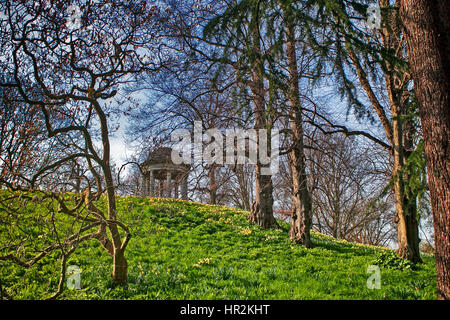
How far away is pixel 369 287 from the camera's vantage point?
17.6ft

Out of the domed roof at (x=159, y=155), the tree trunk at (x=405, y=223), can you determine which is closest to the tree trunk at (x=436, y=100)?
the tree trunk at (x=405, y=223)

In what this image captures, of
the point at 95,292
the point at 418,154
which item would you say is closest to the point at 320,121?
the point at 418,154

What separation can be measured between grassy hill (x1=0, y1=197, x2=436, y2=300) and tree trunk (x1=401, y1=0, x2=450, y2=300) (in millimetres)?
2004

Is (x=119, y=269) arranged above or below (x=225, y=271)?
above

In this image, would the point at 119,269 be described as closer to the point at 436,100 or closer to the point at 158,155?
the point at 158,155

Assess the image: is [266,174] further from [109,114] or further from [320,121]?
[109,114]

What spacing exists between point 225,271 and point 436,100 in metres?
4.64

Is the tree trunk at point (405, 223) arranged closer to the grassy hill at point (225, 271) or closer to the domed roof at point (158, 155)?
the grassy hill at point (225, 271)

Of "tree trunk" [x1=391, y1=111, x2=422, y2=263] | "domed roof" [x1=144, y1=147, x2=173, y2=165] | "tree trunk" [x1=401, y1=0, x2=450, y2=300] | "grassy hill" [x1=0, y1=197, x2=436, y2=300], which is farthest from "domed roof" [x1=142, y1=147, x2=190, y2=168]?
"tree trunk" [x1=391, y1=111, x2=422, y2=263]

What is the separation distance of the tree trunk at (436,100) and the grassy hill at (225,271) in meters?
2.00

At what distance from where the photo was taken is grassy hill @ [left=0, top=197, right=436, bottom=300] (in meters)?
5.00

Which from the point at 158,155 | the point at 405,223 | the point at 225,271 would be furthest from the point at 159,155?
the point at 405,223

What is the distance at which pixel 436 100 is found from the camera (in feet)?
11.2

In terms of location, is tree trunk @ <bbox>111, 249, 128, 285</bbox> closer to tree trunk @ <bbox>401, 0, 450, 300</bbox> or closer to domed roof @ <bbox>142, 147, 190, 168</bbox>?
domed roof @ <bbox>142, 147, 190, 168</bbox>
